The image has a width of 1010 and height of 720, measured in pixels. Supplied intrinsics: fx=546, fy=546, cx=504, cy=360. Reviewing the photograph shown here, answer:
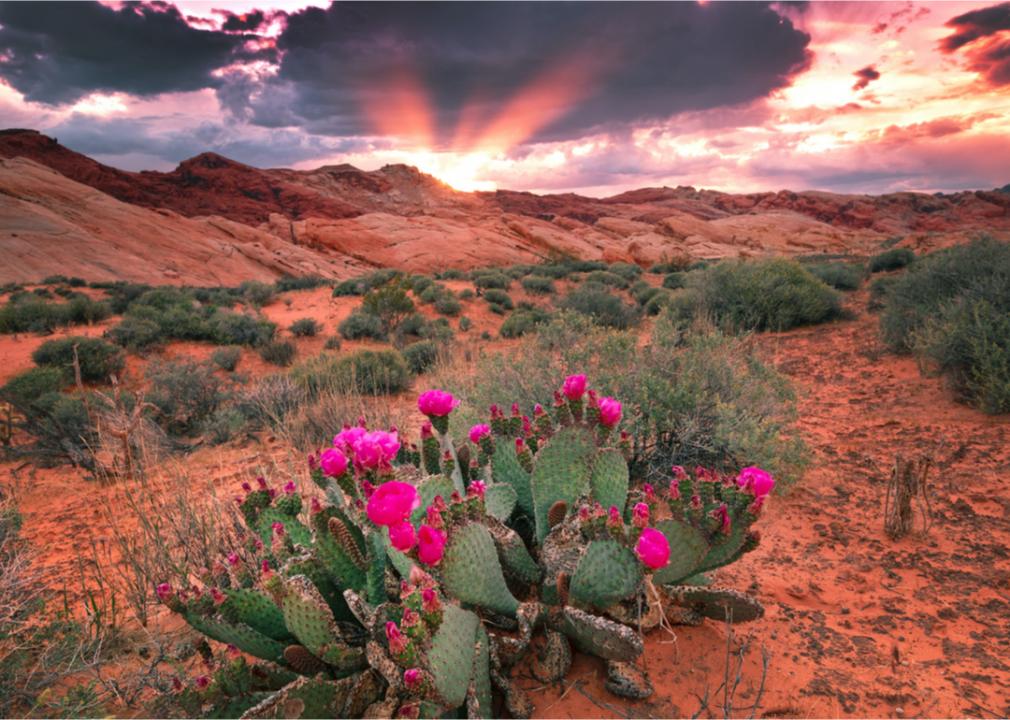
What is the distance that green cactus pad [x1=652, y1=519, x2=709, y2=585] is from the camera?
7.14 feet

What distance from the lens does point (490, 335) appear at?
547 inches

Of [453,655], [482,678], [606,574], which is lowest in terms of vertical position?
[482,678]

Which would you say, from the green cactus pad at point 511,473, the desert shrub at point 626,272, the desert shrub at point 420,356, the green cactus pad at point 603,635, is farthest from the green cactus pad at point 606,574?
the desert shrub at point 626,272

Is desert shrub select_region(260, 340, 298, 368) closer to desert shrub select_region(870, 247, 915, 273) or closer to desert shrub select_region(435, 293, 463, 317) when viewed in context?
desert shrub select_region(435, 293, 463, 317)

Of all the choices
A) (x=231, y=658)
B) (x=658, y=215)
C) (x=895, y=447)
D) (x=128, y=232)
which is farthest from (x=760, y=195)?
(x=231, y=658)

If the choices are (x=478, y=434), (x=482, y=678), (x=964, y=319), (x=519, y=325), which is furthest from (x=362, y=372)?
(x=964, y=319)

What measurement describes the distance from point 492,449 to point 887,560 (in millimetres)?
2734

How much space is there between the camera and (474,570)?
2066 mm

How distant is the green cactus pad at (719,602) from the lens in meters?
2.40

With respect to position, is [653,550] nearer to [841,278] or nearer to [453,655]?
[453,655]

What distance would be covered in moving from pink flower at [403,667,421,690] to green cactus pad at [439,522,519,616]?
15.3 inches

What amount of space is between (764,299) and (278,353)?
10.4m

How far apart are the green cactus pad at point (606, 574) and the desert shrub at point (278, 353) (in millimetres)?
10999

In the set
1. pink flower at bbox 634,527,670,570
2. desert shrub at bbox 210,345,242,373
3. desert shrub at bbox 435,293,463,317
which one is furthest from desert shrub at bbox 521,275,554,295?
pink flower at bbox 634,527,670,570
